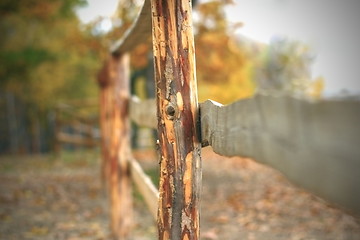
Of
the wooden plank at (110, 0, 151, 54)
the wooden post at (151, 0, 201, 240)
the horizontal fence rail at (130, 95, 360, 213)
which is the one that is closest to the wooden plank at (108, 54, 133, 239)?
the wooden plank at (110, 0, 151, 54)

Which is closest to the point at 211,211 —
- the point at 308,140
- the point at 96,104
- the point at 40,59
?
the point at 308,140

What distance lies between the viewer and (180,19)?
1224 mm

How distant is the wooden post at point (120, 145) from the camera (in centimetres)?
311

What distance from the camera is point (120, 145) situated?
314 centimetres

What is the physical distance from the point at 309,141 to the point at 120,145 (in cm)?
263

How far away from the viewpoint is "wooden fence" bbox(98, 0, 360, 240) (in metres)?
0.57

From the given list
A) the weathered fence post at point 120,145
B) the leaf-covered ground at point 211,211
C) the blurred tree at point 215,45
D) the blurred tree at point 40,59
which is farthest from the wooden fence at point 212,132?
the blurred tree at point 40,59

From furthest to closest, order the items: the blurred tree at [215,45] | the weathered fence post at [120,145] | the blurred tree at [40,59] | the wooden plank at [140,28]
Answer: the blurred tree at [40,59] < the blurred tree at [215,45] < the weathered fence post at [120,145] < the wooden plank at [140,28]

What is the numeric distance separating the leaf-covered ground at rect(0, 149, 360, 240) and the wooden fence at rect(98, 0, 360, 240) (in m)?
1.47

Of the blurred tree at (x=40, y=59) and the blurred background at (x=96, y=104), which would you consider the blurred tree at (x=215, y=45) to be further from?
the blurred tree at (x=40, y=59)

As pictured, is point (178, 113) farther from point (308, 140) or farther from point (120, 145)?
point (120, 145)

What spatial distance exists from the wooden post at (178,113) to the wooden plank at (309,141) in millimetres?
358

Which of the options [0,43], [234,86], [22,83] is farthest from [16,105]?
[234,86]

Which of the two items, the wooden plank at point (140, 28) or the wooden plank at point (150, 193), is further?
the wooden plank at point (150, 193)
